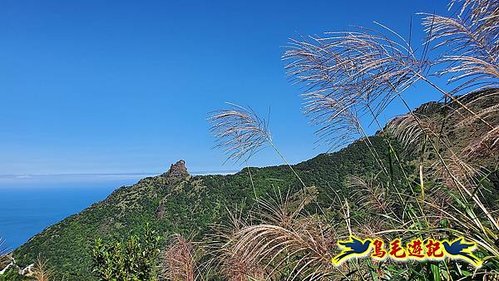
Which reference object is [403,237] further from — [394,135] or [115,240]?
[115,240]

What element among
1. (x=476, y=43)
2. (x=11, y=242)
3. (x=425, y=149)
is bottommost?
(x=11, y=242)

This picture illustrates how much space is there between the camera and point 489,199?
202 centimetres

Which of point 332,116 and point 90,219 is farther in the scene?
point 90,219

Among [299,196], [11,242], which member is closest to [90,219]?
[11,242]

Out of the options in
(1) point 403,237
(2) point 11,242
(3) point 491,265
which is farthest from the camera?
(2) point 11,242

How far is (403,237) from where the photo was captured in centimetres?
151

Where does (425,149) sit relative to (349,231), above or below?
above

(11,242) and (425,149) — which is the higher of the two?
(425,149)

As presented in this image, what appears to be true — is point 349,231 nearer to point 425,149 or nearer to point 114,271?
point 425,149

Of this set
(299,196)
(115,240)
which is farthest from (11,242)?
(299,196)

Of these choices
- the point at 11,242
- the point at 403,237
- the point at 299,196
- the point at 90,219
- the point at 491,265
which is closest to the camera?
the point at 491,265

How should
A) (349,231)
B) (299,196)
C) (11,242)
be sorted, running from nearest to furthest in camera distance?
(349,231), (299,196), (11,242)

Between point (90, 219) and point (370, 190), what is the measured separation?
1377 inches

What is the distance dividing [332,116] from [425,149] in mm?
408
